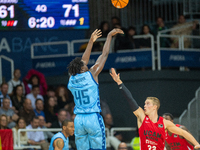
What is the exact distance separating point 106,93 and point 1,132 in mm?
4219

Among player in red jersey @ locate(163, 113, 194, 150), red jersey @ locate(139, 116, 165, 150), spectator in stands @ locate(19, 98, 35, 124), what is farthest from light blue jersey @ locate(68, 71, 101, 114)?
spectator in stands @ locate(19, 98, 35, 124)

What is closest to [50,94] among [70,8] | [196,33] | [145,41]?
[70,8]

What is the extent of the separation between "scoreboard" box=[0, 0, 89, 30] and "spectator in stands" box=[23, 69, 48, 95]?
2.09 m

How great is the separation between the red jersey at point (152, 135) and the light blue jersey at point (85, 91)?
34.2 inches

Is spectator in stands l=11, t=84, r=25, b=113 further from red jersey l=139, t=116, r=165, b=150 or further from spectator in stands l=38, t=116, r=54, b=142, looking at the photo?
red jersey l=139, t=116, r=165, b=150

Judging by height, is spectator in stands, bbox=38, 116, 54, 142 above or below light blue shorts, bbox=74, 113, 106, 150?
below

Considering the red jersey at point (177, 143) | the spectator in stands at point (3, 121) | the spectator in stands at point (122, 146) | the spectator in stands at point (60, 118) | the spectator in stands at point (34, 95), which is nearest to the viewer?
the red jersey at point (177, 143)

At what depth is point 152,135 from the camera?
7281 millimetres

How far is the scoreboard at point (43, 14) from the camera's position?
A: 38.6 feet

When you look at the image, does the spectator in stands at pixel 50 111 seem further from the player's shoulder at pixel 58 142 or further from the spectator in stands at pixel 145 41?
the player's shoulder at pixel 58 142

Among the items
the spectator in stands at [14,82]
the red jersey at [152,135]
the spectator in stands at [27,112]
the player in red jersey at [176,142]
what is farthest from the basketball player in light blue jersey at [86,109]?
the spectator in stands at [14,82]

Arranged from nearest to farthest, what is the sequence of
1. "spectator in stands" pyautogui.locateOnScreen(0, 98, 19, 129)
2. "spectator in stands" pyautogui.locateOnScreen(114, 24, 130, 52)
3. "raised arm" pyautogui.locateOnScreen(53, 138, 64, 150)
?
"raised arm" pyautogui.locateOnScreen(53, 138, 64, 150), "spectator in stands" pyautogui.locateOnScreen(0, 98, 19, 129), "spectator in stands" pyautogui.locateOnScreen(114, 24, 130, 52)

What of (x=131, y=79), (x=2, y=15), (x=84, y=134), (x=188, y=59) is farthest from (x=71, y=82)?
(x=188, y=59)

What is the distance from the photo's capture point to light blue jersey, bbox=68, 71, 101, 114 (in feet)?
23.4
